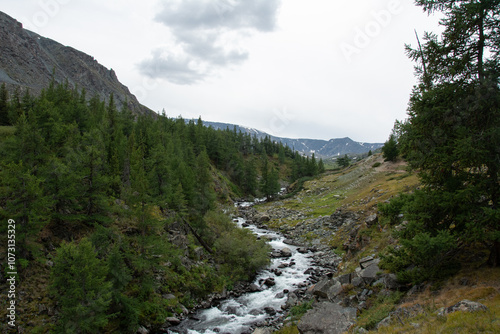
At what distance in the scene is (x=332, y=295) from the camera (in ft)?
59.1

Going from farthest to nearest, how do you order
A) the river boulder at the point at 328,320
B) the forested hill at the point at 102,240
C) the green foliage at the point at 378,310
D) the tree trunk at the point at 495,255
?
the forested hill at the point at 102,240 < the river boulder at the point at 328,320 < the green foliage at the point at 378,310 < the tree trunk at the point at 495,255

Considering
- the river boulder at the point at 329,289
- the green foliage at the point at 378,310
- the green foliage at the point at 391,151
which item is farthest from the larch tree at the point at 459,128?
the green foliage at the point at 391,151

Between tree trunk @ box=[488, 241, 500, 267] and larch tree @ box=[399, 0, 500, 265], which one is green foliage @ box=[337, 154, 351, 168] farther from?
tree trunk @ box=[488, 241, 500, 267]

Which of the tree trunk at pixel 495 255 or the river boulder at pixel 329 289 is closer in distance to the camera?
the tree trunk at pixel 495 255

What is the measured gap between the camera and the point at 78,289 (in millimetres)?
14695

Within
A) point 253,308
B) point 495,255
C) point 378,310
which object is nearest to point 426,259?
point 495,255

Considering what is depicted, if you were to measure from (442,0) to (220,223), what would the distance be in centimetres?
3415

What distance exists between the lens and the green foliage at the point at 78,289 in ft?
48.0

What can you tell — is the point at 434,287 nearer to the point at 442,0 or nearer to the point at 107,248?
the point at 442,0

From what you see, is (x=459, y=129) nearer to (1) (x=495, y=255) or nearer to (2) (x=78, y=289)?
(1) (x=495, y=255)

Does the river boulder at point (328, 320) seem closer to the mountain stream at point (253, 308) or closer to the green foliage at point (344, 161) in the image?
the mountain stream at point (253, 308)

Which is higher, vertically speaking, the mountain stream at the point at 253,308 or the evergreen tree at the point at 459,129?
the evergreen tree at the point at 459,129

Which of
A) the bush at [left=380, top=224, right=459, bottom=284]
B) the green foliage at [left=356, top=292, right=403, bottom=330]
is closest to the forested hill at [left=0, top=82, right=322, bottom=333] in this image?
the green foliage at [left=356, top=292, right=403, bottom=330]

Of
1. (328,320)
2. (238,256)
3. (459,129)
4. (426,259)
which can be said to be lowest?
(238,256)
